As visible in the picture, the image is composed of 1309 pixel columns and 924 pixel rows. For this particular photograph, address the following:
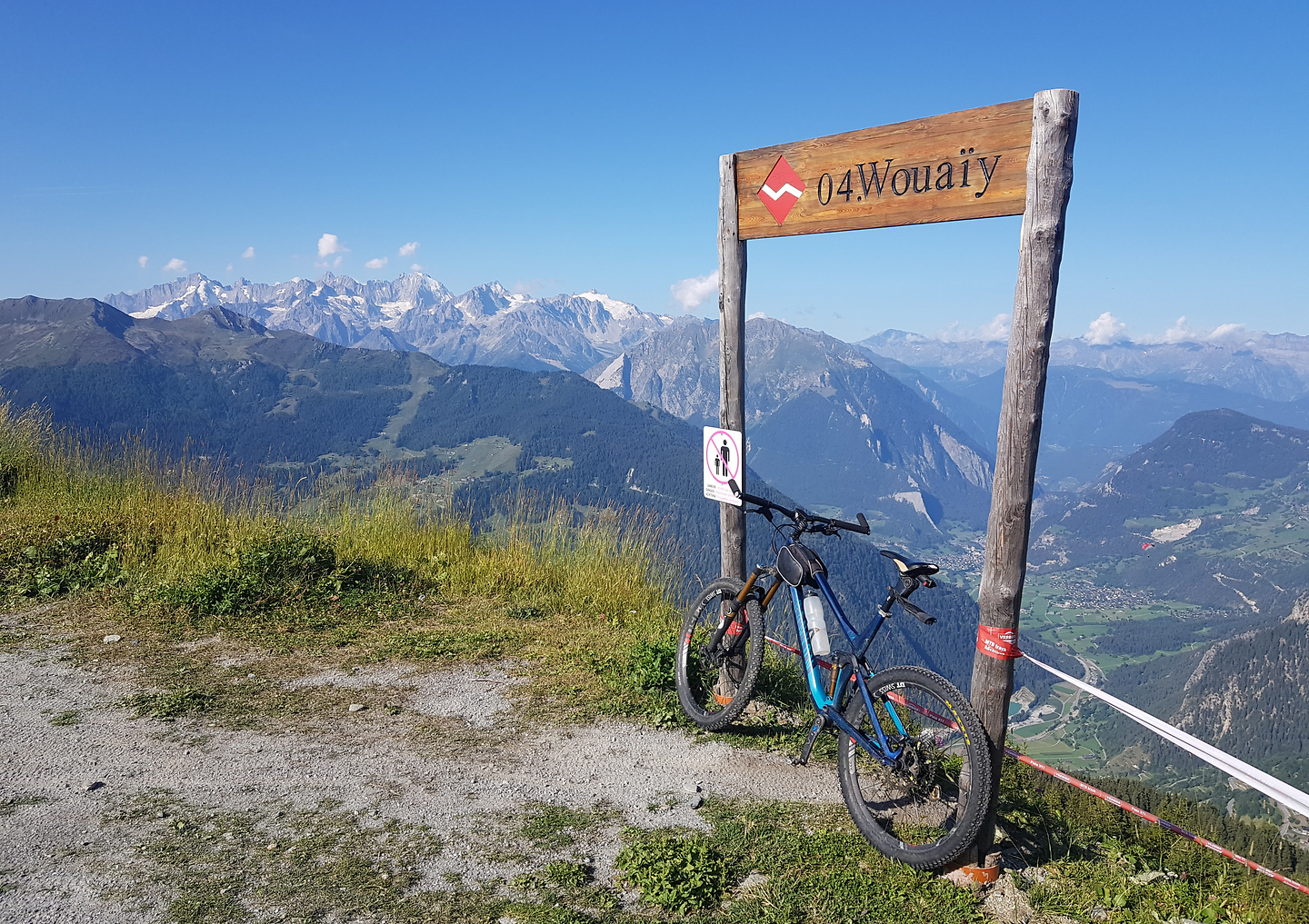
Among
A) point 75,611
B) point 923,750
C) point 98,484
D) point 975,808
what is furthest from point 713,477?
point 98,484

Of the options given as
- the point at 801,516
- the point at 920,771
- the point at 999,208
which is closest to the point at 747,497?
the point at 801,516

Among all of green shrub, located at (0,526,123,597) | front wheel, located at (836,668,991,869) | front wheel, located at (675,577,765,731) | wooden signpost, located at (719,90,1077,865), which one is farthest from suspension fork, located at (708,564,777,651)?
green shrub, located at (0,526,123,597)

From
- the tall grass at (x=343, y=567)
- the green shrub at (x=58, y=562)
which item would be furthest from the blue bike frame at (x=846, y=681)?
the green shrub at (x=58, y=562)

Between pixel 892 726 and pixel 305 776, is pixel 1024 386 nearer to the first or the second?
pixel 892 726

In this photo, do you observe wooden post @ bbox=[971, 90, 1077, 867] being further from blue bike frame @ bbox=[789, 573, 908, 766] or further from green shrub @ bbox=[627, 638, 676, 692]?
green shrub @ bbox=[627, 638, 676, 692]

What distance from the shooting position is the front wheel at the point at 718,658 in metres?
5.58

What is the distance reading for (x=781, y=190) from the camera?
18.1ft

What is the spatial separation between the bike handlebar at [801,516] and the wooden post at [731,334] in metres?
0.11

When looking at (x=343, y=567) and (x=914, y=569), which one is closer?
(x=914, y=569)

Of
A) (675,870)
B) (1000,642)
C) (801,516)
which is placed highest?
(801,516)

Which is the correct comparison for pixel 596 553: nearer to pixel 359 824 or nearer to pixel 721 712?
pixel 721 712

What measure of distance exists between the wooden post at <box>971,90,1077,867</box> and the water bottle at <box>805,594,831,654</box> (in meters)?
0.95

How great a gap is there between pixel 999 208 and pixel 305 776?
17.8ft

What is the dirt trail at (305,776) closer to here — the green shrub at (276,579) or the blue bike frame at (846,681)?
the blue bike frame at (846,681)
